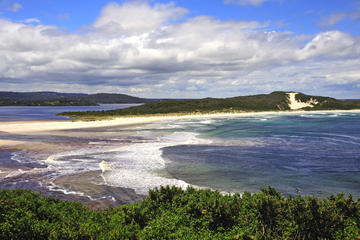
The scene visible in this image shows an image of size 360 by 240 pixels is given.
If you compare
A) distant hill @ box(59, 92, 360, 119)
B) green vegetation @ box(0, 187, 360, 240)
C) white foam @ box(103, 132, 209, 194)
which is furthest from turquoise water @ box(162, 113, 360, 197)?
distant hill @ box(59, 92, 360, 119)

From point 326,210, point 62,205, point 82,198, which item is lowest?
point 82,198

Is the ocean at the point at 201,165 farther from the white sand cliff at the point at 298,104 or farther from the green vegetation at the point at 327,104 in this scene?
the green vegetation at the point at 327,104

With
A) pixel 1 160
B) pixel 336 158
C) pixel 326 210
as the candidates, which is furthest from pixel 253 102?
pixel 326 210

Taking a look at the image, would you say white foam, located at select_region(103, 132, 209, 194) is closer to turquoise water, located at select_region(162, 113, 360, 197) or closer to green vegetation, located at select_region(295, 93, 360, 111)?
turquoise water, located at select_region(162, 113, 360, 197)

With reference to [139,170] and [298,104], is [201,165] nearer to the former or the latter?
[139,170]

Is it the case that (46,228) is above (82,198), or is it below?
above

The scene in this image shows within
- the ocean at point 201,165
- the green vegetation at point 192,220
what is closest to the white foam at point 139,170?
the ocean at point 201,165

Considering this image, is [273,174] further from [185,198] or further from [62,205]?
[62,205]

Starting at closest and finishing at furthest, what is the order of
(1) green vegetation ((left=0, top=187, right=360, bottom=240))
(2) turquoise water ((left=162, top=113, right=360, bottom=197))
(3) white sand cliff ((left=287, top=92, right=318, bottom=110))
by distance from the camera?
(1) green vegetation ((left=0, top=187, right=360, bottom=240))
(2) turquoise water ((left=162, top=113, right=360, bottom=197))
(3) white sand cliff ((left=287, top=92, right=318, bottom=110))
